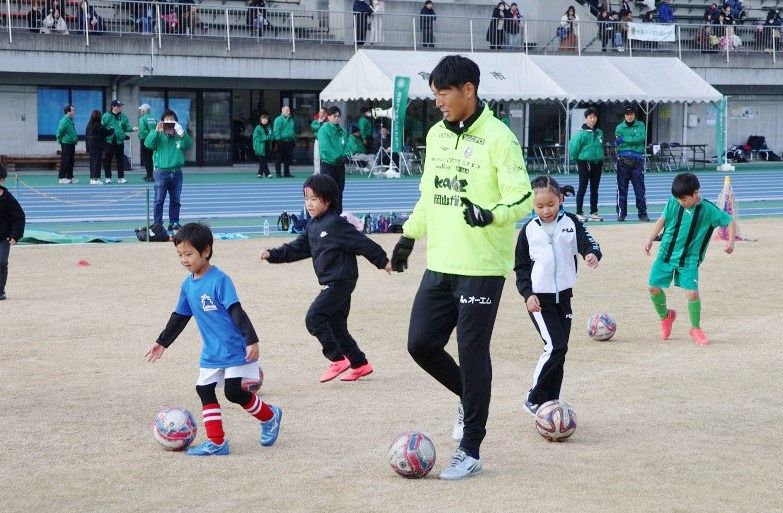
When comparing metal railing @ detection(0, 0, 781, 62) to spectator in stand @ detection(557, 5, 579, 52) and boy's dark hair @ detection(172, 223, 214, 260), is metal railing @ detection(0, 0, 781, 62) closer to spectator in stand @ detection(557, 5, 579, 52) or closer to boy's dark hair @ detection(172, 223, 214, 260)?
spectator in stand @ detection(557, 5, 579, 52)

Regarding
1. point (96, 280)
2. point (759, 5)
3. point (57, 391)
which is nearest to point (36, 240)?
point (96, 280)

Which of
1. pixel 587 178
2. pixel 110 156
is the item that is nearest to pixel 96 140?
pixel 110 156

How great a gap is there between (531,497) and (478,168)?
5.18 feet

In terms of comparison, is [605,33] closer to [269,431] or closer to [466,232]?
[269,431]

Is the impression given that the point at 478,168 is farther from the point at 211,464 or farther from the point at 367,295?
the point at 367,295

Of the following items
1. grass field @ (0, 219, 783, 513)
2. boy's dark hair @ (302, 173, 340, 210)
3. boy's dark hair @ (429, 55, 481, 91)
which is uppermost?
boy's dark hair @ (429, 55, 481, 91)

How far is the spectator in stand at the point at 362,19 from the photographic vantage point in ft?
122

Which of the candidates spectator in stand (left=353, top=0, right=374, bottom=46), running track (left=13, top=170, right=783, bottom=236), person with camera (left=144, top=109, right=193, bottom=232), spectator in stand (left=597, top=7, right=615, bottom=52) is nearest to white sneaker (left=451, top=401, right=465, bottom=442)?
person with camera (left=144, top=109, right=193, bottom=232)

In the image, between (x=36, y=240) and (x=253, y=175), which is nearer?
(x=36, y=240)

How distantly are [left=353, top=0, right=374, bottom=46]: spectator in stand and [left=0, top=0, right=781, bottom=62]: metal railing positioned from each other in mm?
31

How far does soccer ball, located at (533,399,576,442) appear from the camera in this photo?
6.66m

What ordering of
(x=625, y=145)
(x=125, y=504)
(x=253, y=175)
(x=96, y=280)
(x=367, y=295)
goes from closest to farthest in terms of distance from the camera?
(x=125, y=504), (x=367, y=295), (x=96, y=280), (x=625, y=145), (x=253, y=175)

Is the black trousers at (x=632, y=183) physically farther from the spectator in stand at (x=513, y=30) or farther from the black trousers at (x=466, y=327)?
the spectator in stand at (x=513, y=30)

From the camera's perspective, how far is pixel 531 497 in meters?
5.71
